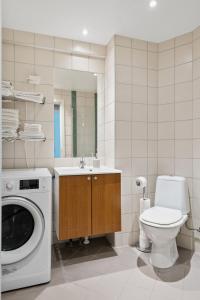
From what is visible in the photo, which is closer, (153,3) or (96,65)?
(153,3)

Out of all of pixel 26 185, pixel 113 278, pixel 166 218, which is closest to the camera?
pixel 26 185

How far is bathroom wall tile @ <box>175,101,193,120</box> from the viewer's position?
2268mm

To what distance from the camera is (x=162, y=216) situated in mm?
1938

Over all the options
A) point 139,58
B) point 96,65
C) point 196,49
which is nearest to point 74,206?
point 96,65

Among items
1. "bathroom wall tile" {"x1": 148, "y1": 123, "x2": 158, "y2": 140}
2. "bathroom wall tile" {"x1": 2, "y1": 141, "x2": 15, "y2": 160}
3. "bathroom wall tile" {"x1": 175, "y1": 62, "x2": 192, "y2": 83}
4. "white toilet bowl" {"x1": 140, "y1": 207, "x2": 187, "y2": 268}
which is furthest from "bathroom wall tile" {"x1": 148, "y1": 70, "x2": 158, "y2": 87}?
"bathroom wall tile" {"x1": 2, "y1": 141, "x2": 15, "y2": 160}

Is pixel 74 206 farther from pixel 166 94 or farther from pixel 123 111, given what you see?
pixel 166 94

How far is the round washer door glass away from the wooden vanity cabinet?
0.92 feet

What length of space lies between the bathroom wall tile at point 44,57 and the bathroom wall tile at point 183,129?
1.61 m

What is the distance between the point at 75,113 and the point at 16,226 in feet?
4.61

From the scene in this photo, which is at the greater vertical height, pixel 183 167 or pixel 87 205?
pixel 183 167

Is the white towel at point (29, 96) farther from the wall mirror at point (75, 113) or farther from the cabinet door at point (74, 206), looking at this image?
the cabinet door at point (74, 206)

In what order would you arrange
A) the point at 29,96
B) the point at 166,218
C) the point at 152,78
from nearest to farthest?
the point at 166,218, the point at 29,96, the point at 152,78

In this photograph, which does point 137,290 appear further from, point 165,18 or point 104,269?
point 165,18

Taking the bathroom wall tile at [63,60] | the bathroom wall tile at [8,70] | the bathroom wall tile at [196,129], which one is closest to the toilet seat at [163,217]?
the bathroom wall tile at [196,129]
